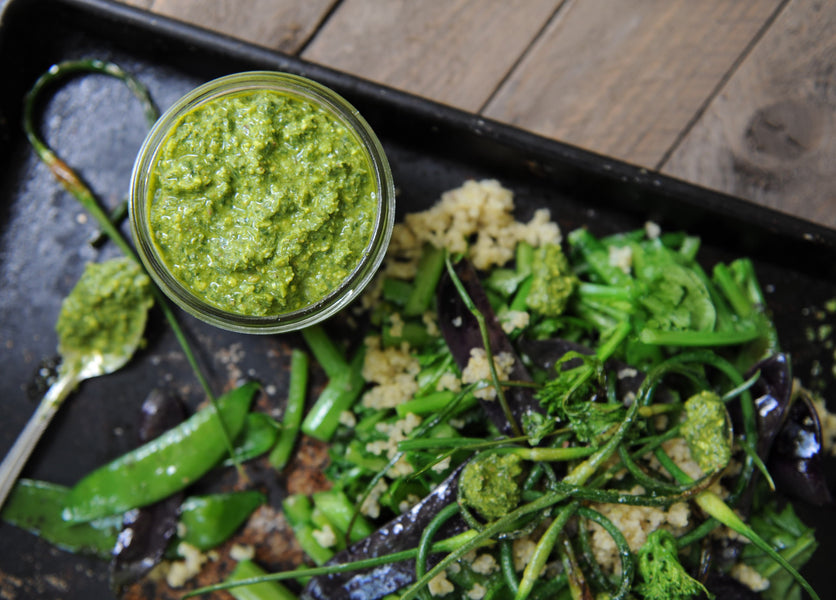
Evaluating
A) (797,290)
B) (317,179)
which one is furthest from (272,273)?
(797,290)

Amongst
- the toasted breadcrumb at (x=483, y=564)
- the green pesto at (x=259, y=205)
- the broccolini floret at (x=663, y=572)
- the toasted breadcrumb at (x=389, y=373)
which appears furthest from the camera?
the toasted breadcrumb at (x=389, y=373)

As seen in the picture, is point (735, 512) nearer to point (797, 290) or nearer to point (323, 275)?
point (797, 290)

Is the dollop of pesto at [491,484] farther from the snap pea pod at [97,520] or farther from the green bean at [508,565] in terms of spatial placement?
the snap pea pod at [97,520]

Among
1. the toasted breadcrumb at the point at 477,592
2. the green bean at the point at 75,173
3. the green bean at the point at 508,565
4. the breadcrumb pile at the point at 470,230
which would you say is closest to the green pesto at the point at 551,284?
the breadcrumb pile at the point at 470,230

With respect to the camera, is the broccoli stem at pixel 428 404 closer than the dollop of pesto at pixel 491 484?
No

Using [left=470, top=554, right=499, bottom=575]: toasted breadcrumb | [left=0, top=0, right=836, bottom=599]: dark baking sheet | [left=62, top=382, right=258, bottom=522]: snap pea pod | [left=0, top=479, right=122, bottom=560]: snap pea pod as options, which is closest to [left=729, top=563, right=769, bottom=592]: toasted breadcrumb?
[left=0, top=0, right=836, bottom=599]: dark baking sheet

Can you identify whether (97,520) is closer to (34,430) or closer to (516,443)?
(34,430)
